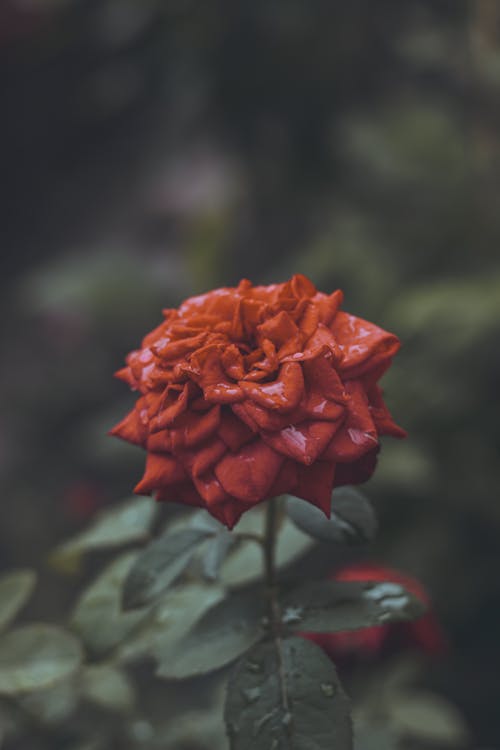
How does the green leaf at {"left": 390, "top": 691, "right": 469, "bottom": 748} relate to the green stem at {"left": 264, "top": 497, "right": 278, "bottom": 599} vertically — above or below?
below

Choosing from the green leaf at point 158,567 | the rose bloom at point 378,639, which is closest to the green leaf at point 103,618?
the green leaf at point 158,567

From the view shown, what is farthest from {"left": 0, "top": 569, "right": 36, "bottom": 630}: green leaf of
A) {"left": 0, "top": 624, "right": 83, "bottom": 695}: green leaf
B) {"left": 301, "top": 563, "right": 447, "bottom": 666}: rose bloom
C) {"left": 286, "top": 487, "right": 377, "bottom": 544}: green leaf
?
{"left": 301, "top": 563, "right": 447, "bottom": 666}: rose bloom

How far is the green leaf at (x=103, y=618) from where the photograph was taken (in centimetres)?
56

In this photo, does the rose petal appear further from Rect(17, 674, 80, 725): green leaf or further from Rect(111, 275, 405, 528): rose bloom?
Rect(17, 674, 80, 725): green leaf

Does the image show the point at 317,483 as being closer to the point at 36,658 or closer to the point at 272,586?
the point at 272,586

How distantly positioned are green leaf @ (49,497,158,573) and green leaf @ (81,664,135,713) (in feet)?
0.34

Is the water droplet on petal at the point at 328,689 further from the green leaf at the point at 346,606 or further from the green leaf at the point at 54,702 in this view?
the green leaf at the point at 54,702

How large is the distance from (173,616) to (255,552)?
9 centimetres

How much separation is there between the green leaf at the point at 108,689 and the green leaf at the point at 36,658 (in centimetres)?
13

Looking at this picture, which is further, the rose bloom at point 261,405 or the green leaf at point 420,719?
the green leaf at point 420,719

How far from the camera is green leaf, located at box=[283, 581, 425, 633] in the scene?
1.63 feet

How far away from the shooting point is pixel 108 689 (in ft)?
2.37

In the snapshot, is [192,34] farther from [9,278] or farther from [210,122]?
[9,278]

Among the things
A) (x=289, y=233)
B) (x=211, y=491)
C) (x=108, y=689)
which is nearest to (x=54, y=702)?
(x=108, y=689)
